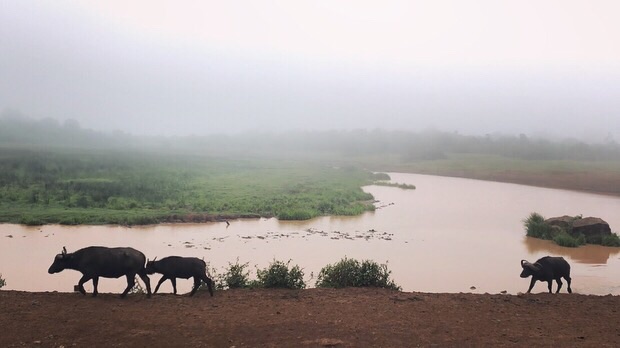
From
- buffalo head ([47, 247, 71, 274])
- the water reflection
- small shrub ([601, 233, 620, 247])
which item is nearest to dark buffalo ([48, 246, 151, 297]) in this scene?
buffalo head ([47, 247, 71, 274])

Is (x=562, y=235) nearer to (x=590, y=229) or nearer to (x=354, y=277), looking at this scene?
(x=590, y=229)

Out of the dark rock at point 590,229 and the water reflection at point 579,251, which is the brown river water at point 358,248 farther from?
the dark rock at point 590,229

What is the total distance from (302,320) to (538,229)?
19.4 meters

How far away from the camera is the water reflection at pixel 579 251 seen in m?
18.7

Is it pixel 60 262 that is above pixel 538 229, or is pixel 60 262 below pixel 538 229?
above

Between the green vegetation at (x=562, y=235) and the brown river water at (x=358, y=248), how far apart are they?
0.43 meters

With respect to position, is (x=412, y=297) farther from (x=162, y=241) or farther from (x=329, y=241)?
(x=162, y=241)

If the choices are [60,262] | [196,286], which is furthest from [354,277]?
[60,262]

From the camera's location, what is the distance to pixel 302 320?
7.80m

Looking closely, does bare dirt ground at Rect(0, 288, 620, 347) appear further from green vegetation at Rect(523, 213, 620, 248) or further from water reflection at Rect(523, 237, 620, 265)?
green vegetation at Rect(523, 213, 620, 248)

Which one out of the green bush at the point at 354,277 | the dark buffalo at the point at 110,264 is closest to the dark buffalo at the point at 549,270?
the green bush at the point at 354,277

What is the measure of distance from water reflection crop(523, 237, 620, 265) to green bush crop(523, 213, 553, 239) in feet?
2.00

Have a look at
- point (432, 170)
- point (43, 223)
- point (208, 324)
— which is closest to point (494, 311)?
point (208, 324)

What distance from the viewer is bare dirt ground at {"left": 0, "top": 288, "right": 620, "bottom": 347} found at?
6.85 m
